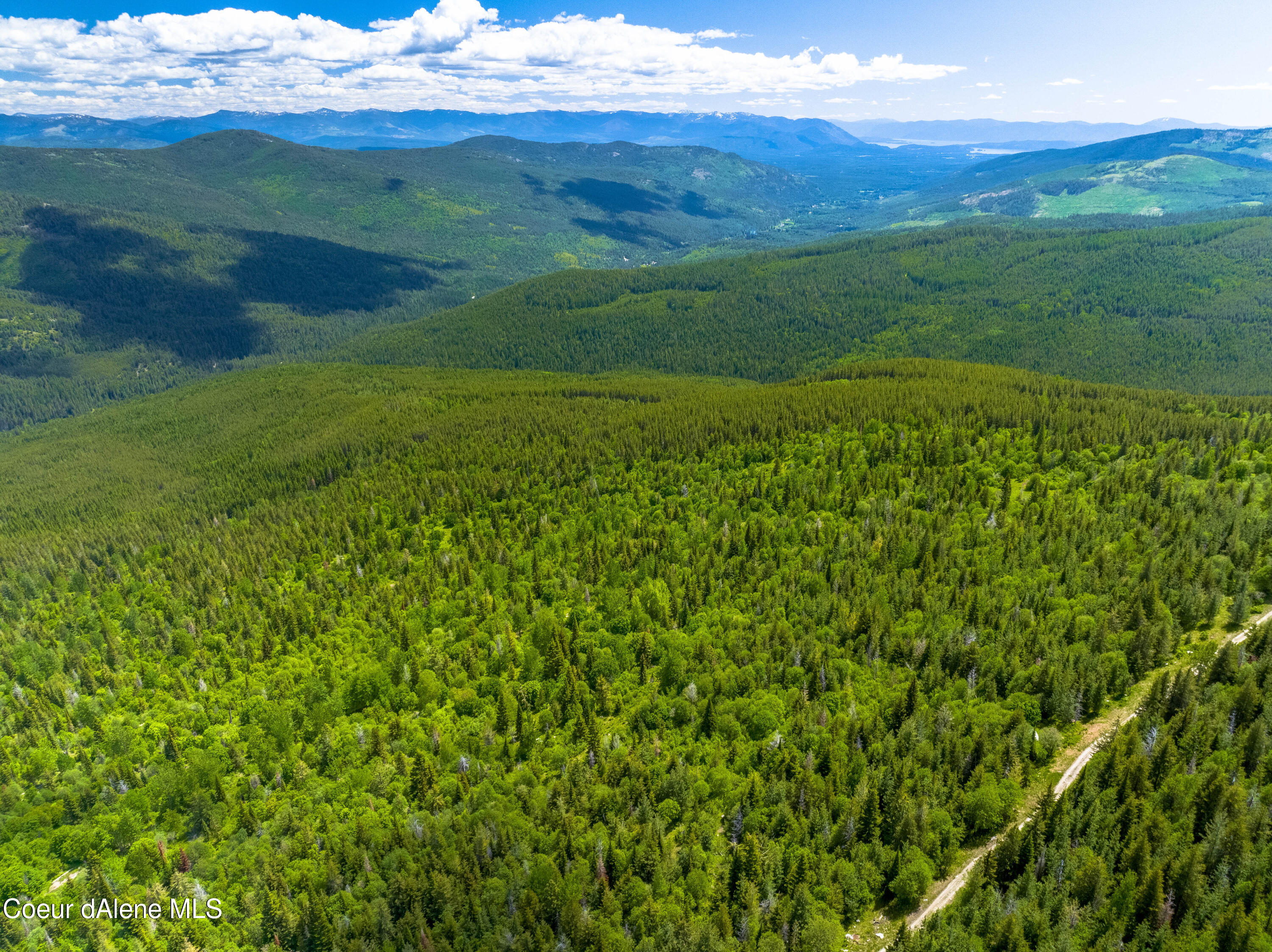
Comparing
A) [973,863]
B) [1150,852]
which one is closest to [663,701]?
[973,863]

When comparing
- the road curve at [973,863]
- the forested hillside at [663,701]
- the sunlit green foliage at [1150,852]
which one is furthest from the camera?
the forested hillside at [663,701]

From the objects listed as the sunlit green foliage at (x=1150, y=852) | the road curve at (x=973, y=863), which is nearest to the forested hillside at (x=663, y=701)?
the sunlit green foliage at (x=1150, y=852)

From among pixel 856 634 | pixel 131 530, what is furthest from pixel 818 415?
pixel 131 530

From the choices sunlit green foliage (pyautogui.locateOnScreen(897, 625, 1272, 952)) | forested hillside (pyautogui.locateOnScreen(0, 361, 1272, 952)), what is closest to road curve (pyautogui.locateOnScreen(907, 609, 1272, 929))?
forested hillside (pyautogui.locateOnScreen(0, 361, 1272, 952))

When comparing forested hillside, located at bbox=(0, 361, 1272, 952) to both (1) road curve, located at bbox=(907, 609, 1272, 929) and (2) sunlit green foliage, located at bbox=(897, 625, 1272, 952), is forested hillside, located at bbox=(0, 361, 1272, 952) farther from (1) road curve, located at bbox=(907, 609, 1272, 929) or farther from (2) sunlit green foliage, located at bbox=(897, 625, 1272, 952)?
(1) road curve, located at bbox=(907, 609, 1272, 929)

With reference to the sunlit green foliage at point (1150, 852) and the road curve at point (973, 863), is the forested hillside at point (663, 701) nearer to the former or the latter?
the sunlit green foliage at point (1150, 852)
